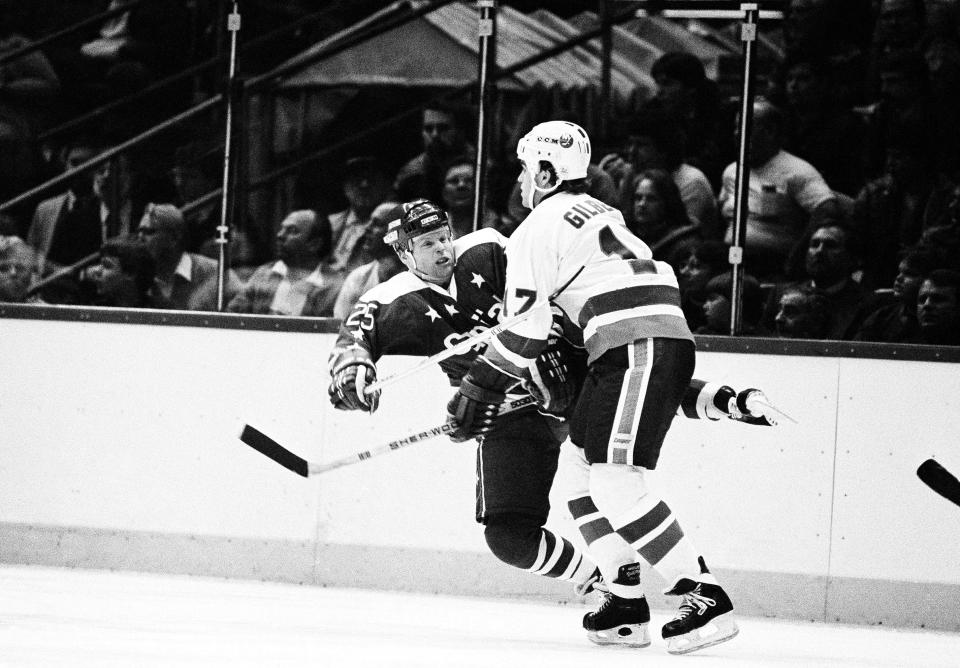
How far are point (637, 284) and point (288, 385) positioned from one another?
5.58 feet

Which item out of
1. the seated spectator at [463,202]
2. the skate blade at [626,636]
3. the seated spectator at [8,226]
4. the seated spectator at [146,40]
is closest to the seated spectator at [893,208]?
the seated spectator at [463,202]

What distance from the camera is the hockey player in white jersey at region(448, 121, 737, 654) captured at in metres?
3.22

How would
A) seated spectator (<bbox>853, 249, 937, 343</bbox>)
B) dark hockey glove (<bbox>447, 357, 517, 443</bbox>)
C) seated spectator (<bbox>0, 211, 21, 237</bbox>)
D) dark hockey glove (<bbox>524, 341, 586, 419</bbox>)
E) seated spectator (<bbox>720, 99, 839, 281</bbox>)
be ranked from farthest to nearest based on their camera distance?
seated spectator (<bbox>0, 211, 21, 237</bbox>), seated spectator (<bbox>720, 99, 839, 281</bbox>), seated spectator (<bbox>853, 249, 937, 343</bbox>), dark hockey glove (<bbox>524, 341, 586, 419</bbox>), dark hockey glove (<bbox>447, 357, 517, 443</bbox>)

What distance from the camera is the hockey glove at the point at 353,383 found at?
3576 millimetres

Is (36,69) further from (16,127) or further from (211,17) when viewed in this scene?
(211,17)

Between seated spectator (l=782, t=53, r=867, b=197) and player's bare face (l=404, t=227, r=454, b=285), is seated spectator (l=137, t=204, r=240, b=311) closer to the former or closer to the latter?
player's bare face (l=404, t=227, r=454, b=285)

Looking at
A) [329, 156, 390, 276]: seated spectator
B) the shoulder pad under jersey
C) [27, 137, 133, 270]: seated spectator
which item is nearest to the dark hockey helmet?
the shoulder pad under jersey

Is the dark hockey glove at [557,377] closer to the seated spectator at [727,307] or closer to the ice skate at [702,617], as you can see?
the ice skate at [702,617]

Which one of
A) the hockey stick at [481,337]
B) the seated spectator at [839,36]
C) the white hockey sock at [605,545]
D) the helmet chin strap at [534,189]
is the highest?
the seated spectator at [839,36]

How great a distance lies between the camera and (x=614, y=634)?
134 inches

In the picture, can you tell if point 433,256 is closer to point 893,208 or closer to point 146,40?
point 893,208

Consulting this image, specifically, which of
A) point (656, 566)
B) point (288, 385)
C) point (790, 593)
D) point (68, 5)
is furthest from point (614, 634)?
point (68, 5)

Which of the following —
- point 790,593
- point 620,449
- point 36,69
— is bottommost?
point 790,593

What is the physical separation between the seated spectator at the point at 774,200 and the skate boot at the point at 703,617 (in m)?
1.63
